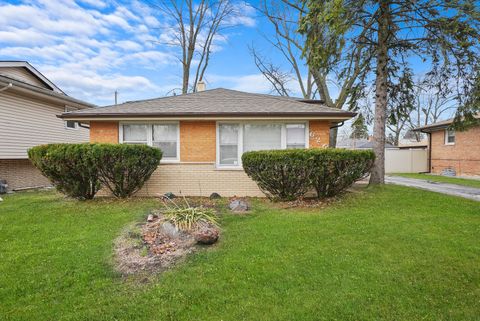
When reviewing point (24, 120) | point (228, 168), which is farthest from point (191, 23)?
point (228, 168)

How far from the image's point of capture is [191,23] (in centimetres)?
2153

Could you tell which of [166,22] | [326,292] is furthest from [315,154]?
[166,22]

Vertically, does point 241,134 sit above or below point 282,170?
above

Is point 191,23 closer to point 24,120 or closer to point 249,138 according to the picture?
point 24,120

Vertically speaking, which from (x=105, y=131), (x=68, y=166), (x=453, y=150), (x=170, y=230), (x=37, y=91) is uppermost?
(x=37, y=91)

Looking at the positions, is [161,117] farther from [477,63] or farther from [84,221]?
[477,63]

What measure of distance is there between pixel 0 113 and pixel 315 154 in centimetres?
1200

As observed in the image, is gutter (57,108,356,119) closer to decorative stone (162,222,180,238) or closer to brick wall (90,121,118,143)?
brick wall (90,121,118,143)

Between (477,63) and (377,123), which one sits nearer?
(477,63)

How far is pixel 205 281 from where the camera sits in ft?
11.8

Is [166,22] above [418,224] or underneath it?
above

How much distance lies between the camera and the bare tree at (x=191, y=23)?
70.2 feet

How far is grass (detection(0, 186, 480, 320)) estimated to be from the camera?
3.01 meters

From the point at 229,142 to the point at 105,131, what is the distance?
421cm
